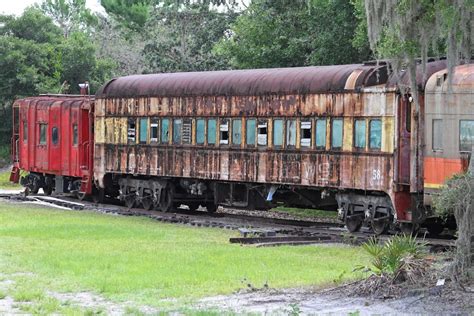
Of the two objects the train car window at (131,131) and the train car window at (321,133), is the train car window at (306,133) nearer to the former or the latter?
the train car window at (321,133)

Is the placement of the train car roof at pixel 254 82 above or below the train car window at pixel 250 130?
above

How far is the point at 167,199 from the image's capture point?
29.5 metres

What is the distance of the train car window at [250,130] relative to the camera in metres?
25.6

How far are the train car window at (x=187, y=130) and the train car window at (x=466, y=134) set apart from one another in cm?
954

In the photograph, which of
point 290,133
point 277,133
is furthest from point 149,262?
point 277,133

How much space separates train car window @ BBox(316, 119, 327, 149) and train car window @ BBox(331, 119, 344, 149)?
0.28m

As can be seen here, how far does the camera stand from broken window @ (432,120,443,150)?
2044 cm

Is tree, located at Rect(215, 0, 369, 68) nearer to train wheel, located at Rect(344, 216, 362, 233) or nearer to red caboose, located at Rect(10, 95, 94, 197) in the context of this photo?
red caboose, located at Rect(10, 95, 94, 197)

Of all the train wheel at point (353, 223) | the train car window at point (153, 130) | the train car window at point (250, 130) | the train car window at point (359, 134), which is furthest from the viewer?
the train car window at point (153, 130)

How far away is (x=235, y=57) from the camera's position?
33844 millimetres

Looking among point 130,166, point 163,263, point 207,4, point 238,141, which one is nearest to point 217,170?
point 238,141

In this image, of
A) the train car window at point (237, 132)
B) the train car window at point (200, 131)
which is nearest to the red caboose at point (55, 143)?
the train car window at point (200, 131)

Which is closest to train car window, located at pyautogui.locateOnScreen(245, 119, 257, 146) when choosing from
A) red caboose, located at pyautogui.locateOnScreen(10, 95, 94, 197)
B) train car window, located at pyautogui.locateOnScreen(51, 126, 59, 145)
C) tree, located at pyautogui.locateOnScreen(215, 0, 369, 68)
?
tree, located at pyautogui.locateOnScreen(215, 0, 369, 68)

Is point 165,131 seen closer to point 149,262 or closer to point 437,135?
point 437,135
